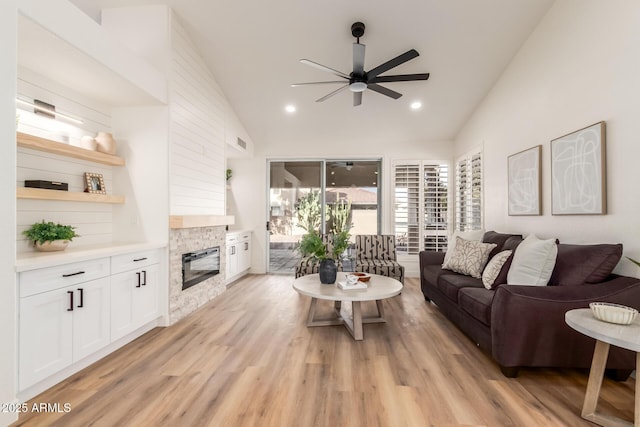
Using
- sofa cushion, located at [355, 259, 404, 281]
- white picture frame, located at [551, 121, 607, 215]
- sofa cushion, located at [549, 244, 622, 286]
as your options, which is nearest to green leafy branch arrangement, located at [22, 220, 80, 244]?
sofa cushion, located at [355, 259, 404, 281]

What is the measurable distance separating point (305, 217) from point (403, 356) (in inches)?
153

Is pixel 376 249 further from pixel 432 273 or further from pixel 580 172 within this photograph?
pixel 580 172

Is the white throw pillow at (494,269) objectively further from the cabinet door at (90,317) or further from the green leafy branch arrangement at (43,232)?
the green leafy branch arrangement at (43,232)

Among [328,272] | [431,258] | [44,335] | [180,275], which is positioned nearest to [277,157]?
[180,275]

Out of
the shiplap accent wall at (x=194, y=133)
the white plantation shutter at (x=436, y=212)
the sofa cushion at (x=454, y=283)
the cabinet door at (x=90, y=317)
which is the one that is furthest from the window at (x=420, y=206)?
the cabinet door at (x=90, y=317)

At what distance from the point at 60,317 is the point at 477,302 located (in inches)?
128

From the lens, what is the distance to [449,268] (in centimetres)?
374

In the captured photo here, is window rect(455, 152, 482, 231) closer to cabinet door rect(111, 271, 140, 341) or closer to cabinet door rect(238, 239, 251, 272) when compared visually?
cabinet door rect(238, 239, 251, 272)

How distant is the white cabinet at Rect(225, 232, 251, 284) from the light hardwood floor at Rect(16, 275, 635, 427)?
1.94 m

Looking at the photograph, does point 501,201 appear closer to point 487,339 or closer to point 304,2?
point 487,339

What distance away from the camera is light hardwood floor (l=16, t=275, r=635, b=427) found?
1.81 metres

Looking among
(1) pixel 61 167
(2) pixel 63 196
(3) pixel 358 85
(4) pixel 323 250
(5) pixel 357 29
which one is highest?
(5) pixel 357 29

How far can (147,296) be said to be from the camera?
3.06 meters

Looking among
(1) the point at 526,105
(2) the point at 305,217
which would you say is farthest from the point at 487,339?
(2) the point at 305,217
